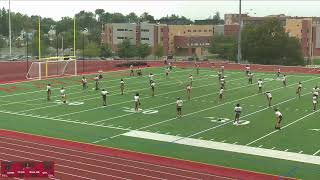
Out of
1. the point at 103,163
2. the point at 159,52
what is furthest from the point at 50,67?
the point at 159,52

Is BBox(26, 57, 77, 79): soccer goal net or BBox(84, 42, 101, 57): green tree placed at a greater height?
BBox(84, 42, 101, 57): green tree

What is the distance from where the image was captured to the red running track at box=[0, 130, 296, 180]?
1614 centimetres

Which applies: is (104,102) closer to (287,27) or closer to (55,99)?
(55,99)

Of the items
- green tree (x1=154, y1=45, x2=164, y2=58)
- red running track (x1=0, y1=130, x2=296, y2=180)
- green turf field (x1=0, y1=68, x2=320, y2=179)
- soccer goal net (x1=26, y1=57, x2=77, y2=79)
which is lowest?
red running track (x1=0, y1=130, x2=296, y2=180)

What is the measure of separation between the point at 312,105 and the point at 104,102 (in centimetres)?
1199

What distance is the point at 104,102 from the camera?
98.6 feet

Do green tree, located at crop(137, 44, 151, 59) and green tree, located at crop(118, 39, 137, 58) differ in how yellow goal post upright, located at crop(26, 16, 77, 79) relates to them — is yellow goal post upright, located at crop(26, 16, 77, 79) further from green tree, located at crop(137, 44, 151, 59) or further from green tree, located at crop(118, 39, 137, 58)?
green tree, located at crop(137, 44, 151, 59)

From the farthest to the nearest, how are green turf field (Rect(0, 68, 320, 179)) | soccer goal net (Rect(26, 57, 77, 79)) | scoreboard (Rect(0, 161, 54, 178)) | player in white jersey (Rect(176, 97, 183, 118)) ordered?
1. soccer goal net (Rect(26, 57, 77, 79))
2. player in white jersey (Rect(176, 97, 183, 118))
3. green turf field (Rect(0, 68, 320, 179))
4. scoreboard (Rect(0, 161, 54, 178))

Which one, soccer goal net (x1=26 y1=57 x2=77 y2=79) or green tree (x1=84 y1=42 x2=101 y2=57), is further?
green tree (x1=84 y1=42 x2=101 y2=57)

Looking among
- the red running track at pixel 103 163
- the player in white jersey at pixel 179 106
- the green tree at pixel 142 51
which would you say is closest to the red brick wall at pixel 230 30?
the green tree at pixel 142 51

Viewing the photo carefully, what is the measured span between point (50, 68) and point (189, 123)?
87.2 feet

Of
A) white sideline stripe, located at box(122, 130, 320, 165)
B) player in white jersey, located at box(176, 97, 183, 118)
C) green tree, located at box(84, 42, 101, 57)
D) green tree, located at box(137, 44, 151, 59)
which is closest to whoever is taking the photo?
white sideline stripe, located at box(122, 130, 320, 165)

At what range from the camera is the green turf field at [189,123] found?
742 inches

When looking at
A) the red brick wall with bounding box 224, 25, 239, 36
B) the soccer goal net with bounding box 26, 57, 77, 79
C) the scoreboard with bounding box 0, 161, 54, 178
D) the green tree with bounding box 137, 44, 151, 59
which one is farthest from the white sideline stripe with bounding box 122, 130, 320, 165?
the red brick wall with bounding box 224, 25, 239, 36
